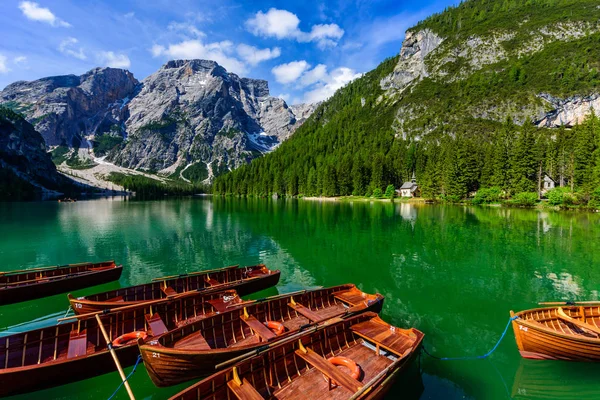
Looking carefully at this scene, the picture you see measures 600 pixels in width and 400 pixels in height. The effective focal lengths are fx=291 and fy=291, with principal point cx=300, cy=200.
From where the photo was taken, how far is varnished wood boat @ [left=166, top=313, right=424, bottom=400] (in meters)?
8.35

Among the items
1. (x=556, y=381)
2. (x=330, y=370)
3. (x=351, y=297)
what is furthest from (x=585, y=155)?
(x=330, y=370)

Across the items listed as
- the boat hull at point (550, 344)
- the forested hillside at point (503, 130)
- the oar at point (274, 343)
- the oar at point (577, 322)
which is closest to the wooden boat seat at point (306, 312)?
the oar at point (274, 343)

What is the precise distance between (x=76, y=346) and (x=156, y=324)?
115 inches

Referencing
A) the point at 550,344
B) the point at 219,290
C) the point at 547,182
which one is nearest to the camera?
the point at 550,344

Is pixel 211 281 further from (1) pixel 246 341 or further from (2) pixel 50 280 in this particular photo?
(2) pixel 50 280

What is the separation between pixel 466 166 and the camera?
109m

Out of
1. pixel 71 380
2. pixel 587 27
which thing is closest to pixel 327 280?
pixel 71 380

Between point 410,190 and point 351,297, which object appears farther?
point 410,190

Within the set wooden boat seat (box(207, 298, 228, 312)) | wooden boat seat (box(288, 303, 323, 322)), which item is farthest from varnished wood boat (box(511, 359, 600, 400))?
wooden boat seat (box(207, 298, 228, 312))

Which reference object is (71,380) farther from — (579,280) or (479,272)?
(579,280)

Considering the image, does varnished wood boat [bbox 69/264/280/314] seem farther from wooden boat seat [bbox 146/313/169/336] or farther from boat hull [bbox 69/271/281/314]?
wooden boat seat [bbox 146/313/169/336]

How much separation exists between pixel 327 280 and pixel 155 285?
13.3 meters

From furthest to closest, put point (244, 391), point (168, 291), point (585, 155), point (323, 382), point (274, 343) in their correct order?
point (585, 155), point (168, 291), point (274, 343), point (323, 382), point (244, 391)

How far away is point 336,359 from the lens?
34.8ft
